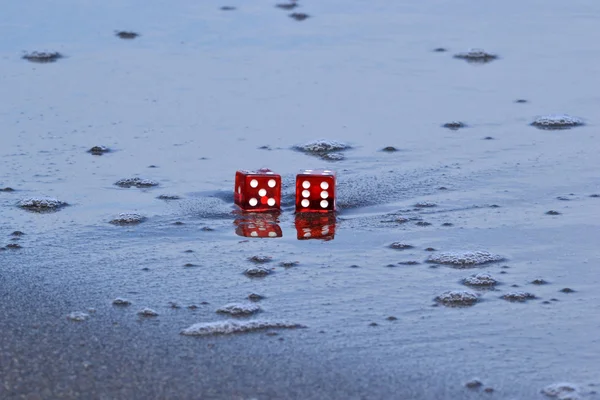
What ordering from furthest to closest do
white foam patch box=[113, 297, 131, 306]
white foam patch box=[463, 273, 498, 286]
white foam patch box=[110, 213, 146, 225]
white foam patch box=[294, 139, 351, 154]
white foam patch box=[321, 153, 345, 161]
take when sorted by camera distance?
white foam patch box=[294, 139, 351, 154] < white foam patch box=[321, 153, 345, 161] < white foam patch box=[110, 213, 146, 225] < white foam patch box=[463, 273, 498, 286] < white foam patch box=[113, 297, 131, 306]

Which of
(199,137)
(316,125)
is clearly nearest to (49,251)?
(199,137)

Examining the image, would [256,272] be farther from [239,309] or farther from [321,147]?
[321,147]

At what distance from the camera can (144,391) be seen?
3.82 metres

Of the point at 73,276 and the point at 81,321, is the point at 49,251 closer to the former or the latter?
the point at 73,276

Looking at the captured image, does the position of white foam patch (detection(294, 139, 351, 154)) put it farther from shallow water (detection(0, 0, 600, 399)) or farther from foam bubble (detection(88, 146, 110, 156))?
foam bubble (detection(88, 146, 110, 156))

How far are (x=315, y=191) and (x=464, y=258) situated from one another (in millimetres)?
883

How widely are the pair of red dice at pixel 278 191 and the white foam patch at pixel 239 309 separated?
119 centimetres

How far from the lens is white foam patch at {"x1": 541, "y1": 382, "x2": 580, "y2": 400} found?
12.5 feet

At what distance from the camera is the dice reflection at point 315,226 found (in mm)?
5418

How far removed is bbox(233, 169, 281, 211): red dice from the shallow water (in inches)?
4.0

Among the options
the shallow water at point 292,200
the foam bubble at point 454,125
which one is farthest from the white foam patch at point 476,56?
the foam bubble at point 454,125

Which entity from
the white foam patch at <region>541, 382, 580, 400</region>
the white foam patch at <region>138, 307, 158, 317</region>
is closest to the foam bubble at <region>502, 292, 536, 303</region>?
the white foam patch at <region>541, 382, 580, 400</region>

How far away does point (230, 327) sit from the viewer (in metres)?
4.32

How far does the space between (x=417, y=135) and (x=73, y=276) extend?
110 inches
